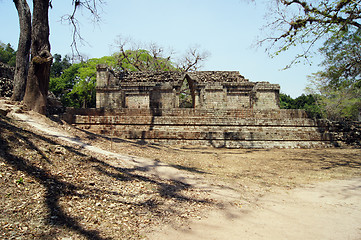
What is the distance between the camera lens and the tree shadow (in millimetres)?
2334

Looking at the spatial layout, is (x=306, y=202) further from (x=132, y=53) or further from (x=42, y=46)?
(x=132, y=53)

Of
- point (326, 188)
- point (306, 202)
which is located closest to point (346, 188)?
point (326, 188)

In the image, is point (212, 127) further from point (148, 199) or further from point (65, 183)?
point (65, 183)

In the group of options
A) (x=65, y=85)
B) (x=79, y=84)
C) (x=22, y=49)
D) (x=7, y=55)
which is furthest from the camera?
(x=7, y=55)

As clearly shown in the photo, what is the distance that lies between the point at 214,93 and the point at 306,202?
12.2 meters

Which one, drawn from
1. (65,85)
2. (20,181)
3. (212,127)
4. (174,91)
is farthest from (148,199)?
(65,85)

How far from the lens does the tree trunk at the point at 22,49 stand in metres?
7.40

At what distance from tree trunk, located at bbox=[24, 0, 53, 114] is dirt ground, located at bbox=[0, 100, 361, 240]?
1.53 metres

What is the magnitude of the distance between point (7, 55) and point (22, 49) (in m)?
40.8

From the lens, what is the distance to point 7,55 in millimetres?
39250

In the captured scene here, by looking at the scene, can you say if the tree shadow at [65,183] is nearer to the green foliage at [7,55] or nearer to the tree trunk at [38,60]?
the tree trunk at [38,60]

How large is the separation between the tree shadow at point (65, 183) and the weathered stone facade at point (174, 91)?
1066 centimetres

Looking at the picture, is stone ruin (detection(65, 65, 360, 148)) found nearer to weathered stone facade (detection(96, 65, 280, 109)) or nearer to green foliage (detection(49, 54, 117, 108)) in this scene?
weathered stone facade (detection(96, 65, 280, 109))

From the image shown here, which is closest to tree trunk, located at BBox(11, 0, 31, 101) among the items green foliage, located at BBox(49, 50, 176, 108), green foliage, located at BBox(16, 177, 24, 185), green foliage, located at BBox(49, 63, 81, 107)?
green foliage, located at BBox(16, 177, 24, 185)
